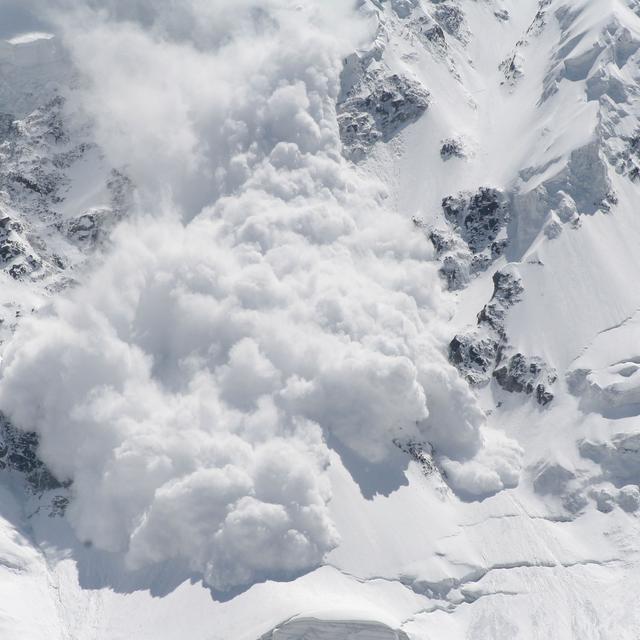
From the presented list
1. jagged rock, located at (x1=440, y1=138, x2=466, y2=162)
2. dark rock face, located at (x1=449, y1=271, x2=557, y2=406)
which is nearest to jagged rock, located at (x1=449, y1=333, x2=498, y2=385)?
dark rock face, located at (x1=449, y1=271, x2=557, y2=406)

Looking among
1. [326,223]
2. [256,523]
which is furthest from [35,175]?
[256,523]

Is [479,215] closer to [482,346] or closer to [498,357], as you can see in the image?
[482,346]

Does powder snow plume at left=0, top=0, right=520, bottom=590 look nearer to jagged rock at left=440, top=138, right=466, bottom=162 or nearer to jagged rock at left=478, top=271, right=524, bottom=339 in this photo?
jagged rock at left=478, top=271, right=524, bottom=339

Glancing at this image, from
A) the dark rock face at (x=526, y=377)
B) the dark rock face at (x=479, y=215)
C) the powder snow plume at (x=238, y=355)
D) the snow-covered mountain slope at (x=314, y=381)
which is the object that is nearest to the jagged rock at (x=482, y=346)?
the snow-covered mountain slope at (x=314, y=381)

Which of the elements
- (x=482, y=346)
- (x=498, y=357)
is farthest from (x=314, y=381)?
(x=498, y=357)

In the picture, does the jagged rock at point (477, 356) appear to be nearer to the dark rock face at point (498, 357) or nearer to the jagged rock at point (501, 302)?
the dark rock face at point (498, 357)

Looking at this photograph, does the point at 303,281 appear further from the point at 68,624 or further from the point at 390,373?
the point at 68,624
